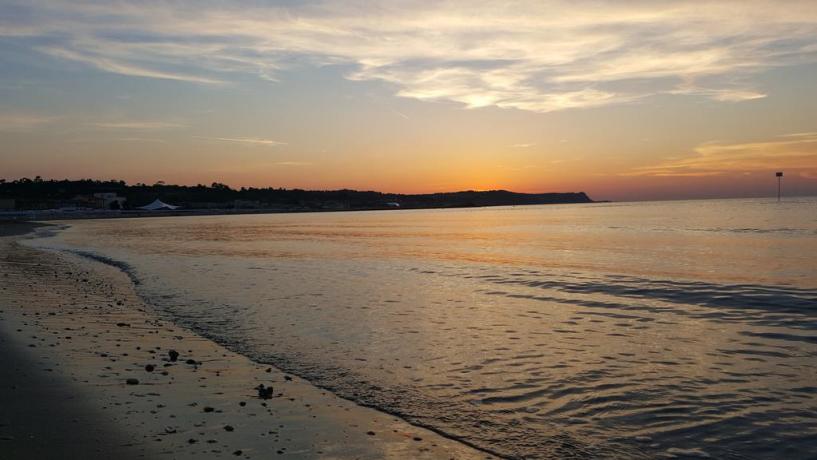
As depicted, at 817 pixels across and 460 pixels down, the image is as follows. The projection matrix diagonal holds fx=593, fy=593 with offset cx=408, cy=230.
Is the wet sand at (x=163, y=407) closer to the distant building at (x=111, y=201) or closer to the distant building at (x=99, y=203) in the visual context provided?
the distant building at (x=111, y=201)

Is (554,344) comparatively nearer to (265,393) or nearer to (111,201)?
(265,393)

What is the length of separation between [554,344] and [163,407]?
7277 millimetres

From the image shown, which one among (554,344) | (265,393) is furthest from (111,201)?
(265,393)

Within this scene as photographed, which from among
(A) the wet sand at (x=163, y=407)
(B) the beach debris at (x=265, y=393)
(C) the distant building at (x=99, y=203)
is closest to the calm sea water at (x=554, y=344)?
(A) the wet sand at (x=163, y=407)

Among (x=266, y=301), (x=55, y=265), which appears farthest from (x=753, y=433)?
(x=55, y=265)

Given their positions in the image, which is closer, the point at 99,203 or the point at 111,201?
the point at 99,203

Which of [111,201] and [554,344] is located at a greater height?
[111,201]

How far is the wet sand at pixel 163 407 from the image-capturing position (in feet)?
19.9

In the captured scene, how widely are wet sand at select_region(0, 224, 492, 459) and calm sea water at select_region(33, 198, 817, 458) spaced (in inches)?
25.1

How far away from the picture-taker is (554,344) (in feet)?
38.1

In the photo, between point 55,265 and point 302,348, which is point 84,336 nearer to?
point 302,348

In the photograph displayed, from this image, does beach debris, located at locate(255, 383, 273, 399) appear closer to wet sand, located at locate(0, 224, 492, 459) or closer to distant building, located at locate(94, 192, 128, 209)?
wet sand, located at locate(0, 224, 492, 459)

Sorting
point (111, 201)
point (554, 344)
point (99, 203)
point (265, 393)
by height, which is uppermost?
point (111, 201)

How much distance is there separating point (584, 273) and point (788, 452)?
18.1 m
